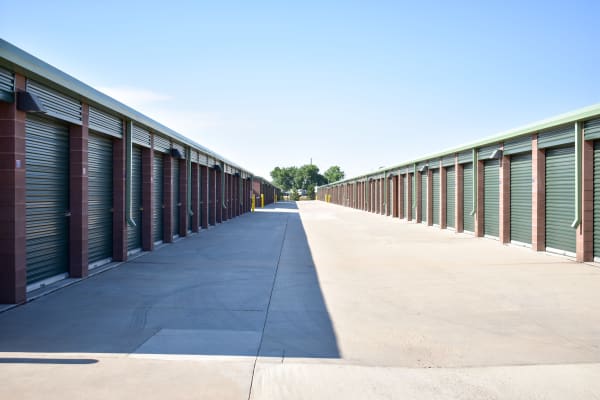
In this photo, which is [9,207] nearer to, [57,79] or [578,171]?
[57,79]

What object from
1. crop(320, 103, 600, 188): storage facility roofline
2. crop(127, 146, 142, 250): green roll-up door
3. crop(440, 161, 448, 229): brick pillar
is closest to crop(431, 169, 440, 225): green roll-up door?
crop(440, 161, 448, 229): brick pillar

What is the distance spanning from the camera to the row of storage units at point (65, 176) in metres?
6.78

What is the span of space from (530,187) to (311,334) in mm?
11063

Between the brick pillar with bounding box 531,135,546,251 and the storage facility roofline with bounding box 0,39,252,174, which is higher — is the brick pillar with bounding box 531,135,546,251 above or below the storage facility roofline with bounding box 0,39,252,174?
below

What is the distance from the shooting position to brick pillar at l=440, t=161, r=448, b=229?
21.8m

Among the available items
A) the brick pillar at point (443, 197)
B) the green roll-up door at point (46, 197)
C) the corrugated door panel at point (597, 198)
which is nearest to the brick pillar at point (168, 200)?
the green roll-up door at point (46, 197)

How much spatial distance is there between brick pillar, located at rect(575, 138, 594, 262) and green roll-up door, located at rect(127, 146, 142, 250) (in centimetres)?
1127

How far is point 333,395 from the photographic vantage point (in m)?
3.91

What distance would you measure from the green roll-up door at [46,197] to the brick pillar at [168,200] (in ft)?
21.2

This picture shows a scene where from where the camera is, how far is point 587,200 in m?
11.2

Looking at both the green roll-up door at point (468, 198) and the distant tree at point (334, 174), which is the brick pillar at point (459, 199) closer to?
the green roll-up door at point (468, 198)

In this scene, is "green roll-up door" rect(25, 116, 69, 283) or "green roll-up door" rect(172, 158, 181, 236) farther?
"green roll-up door" rect(172, 158, 181, 236)

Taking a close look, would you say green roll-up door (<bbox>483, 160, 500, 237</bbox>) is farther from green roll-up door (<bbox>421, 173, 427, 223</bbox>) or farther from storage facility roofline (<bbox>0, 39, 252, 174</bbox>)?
storage facility roofline (<bbox>0, 39, 252, 174</bbox>)

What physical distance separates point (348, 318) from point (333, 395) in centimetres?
245
